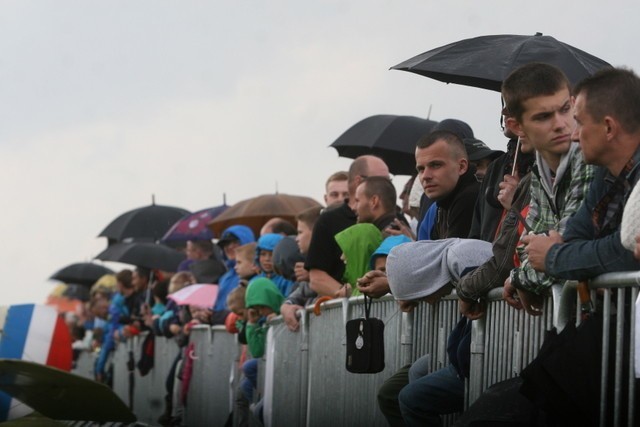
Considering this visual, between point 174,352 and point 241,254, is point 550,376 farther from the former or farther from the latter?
point 174,352

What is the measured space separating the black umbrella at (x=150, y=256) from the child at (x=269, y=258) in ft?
28.2

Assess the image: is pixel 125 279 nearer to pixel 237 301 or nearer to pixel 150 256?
pixel 150 256

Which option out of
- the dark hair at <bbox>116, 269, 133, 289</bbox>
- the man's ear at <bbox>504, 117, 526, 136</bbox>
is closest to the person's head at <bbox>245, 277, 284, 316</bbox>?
the man's ear at <bbox>504, 117, 526, 136</bbox>

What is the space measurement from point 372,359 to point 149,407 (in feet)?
A: 39.7

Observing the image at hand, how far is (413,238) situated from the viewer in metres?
10.6

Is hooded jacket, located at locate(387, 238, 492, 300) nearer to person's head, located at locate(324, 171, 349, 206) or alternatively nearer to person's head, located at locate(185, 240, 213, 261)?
person's head, located at locate(324, 171, 349, 206)

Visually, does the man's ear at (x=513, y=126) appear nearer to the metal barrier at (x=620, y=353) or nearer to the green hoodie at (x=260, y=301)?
the metal barrier at (x=620, y=353)

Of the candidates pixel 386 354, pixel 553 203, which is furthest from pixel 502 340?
pixel 386 354

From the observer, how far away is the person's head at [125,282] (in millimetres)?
24250

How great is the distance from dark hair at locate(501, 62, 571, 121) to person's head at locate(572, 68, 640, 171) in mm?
1037

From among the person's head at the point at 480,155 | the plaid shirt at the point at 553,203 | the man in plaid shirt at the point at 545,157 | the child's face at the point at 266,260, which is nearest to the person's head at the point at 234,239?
the child's face at the point at 266,260

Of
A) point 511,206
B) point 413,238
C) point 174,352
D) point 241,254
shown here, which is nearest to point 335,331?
point 413,238

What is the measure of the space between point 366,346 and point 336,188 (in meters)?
4.22

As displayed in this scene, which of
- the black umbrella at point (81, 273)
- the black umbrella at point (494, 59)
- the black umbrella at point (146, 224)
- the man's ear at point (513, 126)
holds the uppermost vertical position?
the black umbrella at point (494, 59)
